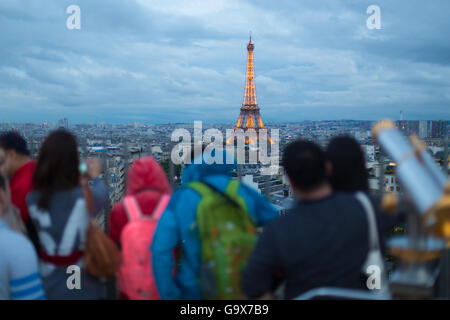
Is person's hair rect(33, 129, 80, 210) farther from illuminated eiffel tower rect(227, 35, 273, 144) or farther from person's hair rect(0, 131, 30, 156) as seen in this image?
illuminated eiffel tower rect(227, 35, 273, 144)

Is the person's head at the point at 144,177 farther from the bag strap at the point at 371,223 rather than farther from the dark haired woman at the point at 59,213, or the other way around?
the bag strap at the point at 371,223

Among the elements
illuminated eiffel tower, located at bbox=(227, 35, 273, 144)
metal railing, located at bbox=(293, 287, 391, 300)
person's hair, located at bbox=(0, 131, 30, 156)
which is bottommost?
metal railing, located at bbox=(293, 287, 391, 300)

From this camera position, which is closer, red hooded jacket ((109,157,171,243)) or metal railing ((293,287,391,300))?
metal railing ((293,287,391,300))

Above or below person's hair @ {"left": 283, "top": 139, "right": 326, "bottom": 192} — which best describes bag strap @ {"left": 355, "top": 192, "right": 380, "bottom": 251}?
below

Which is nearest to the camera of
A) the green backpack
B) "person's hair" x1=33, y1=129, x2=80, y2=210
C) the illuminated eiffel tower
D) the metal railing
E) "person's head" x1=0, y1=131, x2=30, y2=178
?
the metal railing

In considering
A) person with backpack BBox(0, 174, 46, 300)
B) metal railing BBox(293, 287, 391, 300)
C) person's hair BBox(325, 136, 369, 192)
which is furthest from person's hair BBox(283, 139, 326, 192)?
person with backpack BBox(0, 174, 46, 300)

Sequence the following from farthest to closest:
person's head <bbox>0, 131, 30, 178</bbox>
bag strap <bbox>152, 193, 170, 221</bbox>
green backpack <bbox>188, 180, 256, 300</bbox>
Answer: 1. person's head <bbox>0, 131, 30, 178</bbox>
2. bag strap <bbox>152, 193, 170, 221</bbox>
3. green backpack <bbox>188, 180, 256, 300</bbox>
